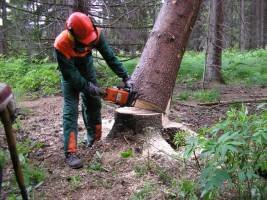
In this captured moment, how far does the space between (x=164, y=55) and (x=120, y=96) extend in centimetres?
101

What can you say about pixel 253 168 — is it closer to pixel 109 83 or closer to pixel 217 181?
pixel 217 181

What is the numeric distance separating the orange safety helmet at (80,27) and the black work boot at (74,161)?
1384mm

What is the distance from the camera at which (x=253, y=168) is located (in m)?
3.38

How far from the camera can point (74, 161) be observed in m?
4.89

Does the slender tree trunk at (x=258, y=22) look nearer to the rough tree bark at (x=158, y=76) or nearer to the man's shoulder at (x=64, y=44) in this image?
the rough tree bark at (x=158, y=76)

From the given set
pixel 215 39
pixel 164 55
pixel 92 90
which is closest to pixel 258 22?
pixel 215 39

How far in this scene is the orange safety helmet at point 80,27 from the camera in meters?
4.77

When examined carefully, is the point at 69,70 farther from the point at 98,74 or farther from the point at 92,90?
the point at 98,74

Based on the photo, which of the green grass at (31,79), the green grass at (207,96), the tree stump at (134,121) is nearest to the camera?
the tree stump at (134,121)

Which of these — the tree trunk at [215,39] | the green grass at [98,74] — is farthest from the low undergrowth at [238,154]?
the tree trunk at [215,39]

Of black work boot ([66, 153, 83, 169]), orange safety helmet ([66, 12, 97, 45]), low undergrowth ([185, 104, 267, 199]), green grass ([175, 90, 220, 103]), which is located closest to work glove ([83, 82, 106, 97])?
orange safety helmet ([66, 12, 97, 45])

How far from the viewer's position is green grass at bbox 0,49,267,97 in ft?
35.6

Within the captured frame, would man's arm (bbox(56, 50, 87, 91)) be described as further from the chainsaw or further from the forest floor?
the forest floor

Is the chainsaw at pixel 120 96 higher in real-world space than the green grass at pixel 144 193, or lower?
higher
